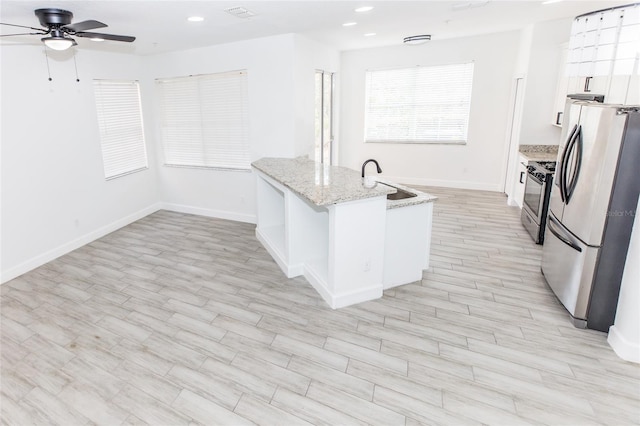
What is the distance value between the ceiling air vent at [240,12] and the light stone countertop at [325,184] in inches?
62.8

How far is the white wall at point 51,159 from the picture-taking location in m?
3.98

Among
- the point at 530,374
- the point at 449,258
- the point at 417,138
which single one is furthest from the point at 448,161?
the point at 530,374

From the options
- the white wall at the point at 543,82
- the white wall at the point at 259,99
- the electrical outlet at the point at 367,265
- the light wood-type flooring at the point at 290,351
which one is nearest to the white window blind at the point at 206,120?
the white wall at the point at 259,99

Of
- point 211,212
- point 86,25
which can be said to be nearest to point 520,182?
point 211,212

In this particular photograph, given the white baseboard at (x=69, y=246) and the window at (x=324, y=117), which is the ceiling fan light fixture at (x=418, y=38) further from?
the white baseboard at (x=69, y=246)

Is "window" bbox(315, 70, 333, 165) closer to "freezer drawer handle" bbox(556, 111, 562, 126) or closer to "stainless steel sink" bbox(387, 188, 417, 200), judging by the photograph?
"stainless steel sink" bbox(387, 188, 417, 200)

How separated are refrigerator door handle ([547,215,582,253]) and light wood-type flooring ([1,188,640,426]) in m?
0.62

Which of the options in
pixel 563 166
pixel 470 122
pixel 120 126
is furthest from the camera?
pixel 470 122

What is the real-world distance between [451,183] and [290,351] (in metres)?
5.75

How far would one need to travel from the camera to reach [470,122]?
700 centimetres

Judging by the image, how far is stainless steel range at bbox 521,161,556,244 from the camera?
14.6ft

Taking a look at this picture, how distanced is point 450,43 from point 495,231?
12.4ft

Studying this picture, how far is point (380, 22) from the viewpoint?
4.50 metres

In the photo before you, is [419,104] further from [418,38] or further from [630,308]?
[630,308]
